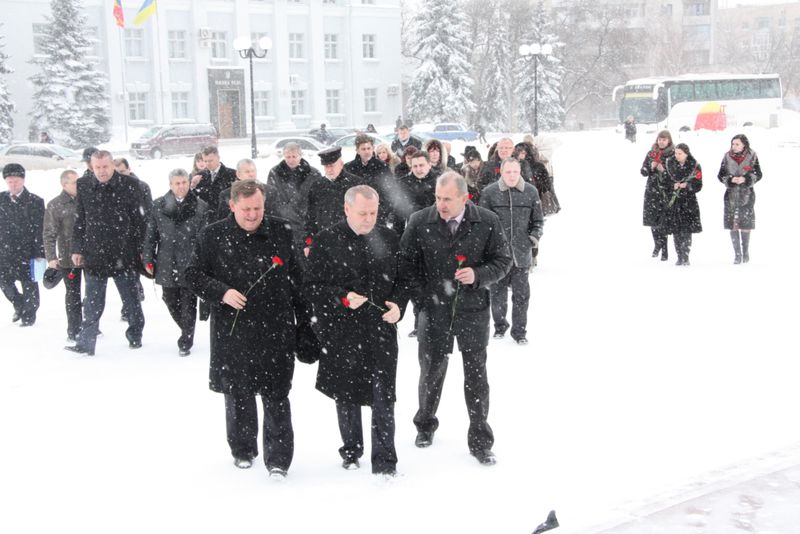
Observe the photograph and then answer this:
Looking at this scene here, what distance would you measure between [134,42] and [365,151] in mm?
45174

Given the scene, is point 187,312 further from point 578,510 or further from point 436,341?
point 578,510

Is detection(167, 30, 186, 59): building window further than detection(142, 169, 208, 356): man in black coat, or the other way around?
detection(167, 30, 186, 59): building window

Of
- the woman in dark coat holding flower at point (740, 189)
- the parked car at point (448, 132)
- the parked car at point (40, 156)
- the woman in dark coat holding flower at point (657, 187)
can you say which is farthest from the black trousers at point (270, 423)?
the parked car at point (448, 132)

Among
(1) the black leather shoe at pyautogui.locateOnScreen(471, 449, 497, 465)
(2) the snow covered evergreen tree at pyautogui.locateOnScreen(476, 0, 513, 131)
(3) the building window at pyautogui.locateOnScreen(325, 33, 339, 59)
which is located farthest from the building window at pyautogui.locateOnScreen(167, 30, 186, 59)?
(1) the black leather shoe at pyautogui.locateOnScreen(471, 449, 497, 465)

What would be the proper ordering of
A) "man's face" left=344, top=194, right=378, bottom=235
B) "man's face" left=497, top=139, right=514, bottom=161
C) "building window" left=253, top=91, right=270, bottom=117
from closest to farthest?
1. "man's face" left=344, top=194, right=378, bottom=235
2. "man's face" left=497, top=139, right=514, bottom=161
3. "building window" left=253, top=91, right=270, bottom=117

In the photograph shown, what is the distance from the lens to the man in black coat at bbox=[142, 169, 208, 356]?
8.88 metres

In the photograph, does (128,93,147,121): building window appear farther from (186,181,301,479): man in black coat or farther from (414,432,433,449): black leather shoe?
(186,181,301,479): man in black coat

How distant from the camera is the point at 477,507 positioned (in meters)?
5.13

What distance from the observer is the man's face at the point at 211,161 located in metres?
9.36

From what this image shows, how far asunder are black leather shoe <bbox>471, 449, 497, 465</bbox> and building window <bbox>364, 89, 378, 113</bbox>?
180 feet

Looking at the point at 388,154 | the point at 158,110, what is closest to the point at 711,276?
the point at 388,154

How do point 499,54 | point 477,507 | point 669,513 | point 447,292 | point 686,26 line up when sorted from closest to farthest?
1. point 669,513
2. point 477,507
3. point 447,292
4. point 499,54
5. point 686,26

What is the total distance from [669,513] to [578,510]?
463 millimetres

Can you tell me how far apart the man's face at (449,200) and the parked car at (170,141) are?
35785mm
